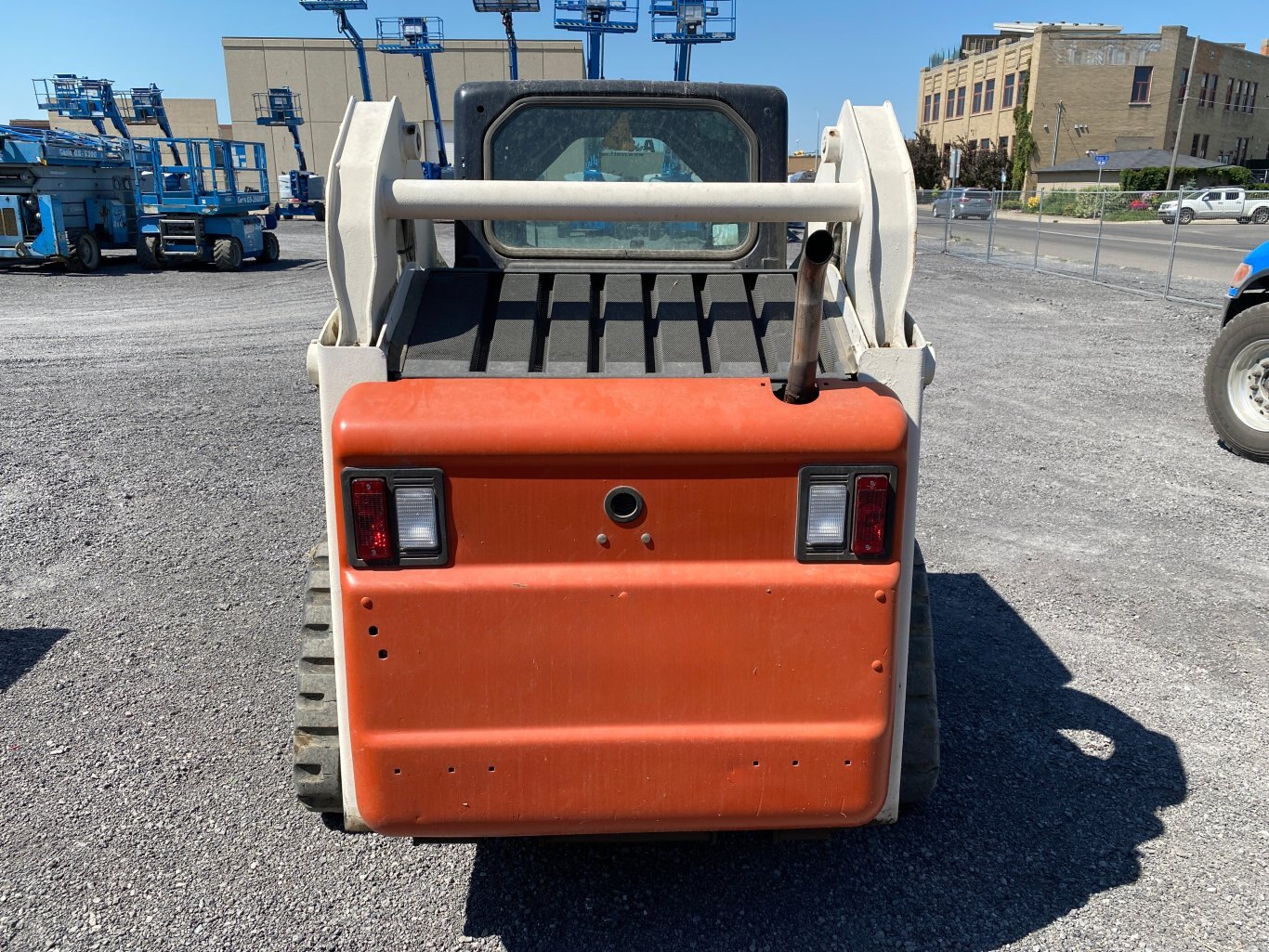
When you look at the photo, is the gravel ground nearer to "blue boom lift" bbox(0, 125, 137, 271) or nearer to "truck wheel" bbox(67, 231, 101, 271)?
"blue boom lift" bbox(0, 125, 137, 271)

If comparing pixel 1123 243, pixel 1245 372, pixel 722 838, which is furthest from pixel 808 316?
pixel 1123 243

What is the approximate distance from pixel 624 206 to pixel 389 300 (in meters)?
0.70

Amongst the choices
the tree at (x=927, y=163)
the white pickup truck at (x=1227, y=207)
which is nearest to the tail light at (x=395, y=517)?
the white pickup truck at (x=1227, y=207)

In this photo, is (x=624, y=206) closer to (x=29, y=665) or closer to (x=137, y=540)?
(x=29, y=665)

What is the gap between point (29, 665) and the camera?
14.1 ft

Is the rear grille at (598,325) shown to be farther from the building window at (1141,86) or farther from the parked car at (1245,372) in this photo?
the building window at (1141,86)

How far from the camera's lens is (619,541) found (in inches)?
88.2

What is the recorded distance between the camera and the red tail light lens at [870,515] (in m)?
2.23

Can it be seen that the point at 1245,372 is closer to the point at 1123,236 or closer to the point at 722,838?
the point at 722,838

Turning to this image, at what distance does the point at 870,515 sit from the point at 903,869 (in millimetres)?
1427

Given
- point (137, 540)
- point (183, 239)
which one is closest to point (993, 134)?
point (183, 239)

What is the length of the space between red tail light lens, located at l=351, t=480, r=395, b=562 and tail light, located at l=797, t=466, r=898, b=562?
3.10ft

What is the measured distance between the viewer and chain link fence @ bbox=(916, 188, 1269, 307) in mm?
19281

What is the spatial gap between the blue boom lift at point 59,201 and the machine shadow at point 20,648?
67.8ft
